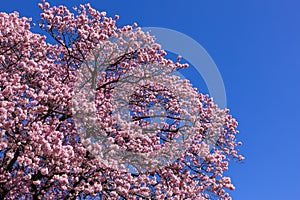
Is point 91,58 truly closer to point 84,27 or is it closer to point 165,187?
point 84,27

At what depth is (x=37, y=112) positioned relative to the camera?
37.2 feet

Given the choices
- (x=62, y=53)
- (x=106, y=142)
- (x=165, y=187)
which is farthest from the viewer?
(x=62, y=53)

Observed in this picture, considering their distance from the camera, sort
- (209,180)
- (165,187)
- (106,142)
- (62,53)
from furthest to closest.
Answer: (62,53) < (209,180) < (165,187) < (106,142)

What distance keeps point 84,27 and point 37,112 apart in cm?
444

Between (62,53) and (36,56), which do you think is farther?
(62,53)

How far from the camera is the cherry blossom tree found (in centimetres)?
1118

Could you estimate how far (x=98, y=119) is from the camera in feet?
39.8

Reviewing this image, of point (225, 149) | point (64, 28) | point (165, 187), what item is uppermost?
point (64, 28)

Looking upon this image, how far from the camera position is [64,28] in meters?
14.2

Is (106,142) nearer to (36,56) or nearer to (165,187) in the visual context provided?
(165,187)

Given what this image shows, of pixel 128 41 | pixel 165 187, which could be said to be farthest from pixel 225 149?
pixel 128 41

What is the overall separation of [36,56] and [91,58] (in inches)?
88.1

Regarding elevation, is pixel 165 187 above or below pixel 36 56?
below

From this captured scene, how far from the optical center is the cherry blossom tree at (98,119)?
11.2 m
